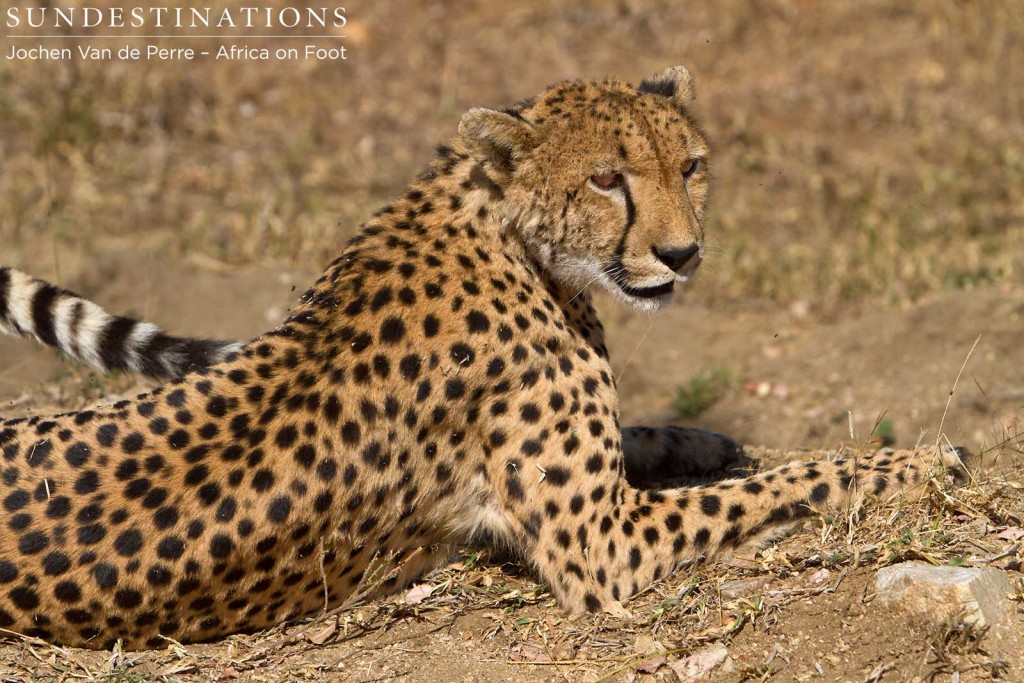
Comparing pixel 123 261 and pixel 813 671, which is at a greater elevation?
pixel 123 261

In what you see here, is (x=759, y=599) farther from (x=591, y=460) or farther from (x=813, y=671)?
(x=591, y=460)

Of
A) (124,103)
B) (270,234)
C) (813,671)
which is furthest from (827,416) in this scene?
(124,103)

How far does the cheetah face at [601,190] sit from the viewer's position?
3.68 meters

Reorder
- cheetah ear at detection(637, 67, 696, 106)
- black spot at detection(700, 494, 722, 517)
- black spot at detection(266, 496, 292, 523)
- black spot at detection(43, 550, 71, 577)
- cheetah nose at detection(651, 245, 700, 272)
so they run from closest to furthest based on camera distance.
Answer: black spot at detection(43, 550, 71, 577), black spot at detection(266, 496, 292, 523), cheetah nose at detection(651, 245, 700, 272), black spot at detection(700, 494, 722, 517), cheetah ear at detection(637, 67, 696, 106)

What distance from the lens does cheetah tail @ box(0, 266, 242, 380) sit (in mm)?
3828

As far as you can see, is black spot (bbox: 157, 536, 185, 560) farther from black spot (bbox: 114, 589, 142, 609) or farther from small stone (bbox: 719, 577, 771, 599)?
small stone (bbox: 719, 577, 771, 599)

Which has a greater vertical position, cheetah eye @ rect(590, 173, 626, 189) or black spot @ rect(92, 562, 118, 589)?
cheetah eye @ rect(590, 173, 626, 189)

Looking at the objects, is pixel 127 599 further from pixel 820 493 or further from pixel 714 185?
pixel 714 185

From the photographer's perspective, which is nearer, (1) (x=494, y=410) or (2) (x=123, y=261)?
(1) (x=494, y=410)

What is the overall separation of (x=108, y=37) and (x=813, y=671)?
25.8ft

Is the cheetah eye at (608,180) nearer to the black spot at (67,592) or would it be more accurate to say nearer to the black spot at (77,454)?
the black spot at (77,454)

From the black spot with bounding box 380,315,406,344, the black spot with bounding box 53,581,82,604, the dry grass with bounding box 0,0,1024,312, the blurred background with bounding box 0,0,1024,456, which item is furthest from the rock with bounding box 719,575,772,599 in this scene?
the dry grass with bounding box 0,0,1024,312

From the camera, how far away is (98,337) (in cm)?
383

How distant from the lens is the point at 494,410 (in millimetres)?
3709
